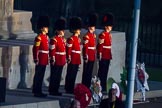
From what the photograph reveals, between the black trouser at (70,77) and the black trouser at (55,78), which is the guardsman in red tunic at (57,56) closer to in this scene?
the black trouser at (55,78)

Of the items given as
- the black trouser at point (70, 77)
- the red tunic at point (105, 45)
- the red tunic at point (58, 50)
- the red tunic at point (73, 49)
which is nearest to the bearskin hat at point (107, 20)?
the red tunic at point (105, 45)

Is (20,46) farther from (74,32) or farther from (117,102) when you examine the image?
(117,102)

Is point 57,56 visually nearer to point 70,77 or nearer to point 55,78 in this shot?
point 55,78

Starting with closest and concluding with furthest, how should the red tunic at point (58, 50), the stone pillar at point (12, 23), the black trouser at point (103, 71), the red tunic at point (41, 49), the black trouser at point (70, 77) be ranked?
the red tunic at point (41, 49) < the red tunic at point (58, 50) < the black trouser at point (70, 77) < the black trouser at point (103, 71) < the stone pillar at point (12, 23)

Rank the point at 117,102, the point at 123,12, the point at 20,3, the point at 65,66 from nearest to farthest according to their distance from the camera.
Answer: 1. the point at 117,102
2. the point at 65,66
3. the point at 20,3
4. the point at 123,12

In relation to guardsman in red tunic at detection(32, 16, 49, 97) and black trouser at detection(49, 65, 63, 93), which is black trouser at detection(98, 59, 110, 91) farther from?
guardsman in red tunic at detection(32, 16, 49, 97)

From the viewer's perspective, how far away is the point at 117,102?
22.5 metres

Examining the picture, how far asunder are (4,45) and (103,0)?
20.8 meters

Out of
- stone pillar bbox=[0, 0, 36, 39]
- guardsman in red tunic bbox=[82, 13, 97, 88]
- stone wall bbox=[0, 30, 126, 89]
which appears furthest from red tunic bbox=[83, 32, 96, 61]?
stone pillar bbox=[0, 0, 36, 39]

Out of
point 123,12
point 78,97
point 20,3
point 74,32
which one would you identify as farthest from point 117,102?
point 123,12

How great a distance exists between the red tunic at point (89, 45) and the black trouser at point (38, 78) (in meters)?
1.17

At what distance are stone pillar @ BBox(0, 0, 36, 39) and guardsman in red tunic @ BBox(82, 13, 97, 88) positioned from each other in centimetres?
316

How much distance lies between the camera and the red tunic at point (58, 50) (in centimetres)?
2475

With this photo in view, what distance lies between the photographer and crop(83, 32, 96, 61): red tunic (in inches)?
1011
